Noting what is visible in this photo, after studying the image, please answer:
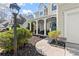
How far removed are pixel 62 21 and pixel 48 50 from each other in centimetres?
71

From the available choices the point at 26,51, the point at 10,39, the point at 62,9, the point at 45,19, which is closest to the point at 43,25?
the point at 45,19

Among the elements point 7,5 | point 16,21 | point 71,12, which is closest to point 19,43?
point 16,21

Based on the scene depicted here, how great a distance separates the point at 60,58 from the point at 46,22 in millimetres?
848

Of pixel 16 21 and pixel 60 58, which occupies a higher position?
pixel 16 21

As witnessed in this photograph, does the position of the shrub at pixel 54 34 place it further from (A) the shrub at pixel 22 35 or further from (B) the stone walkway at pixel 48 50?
(A) the shrub at pixel 22 35

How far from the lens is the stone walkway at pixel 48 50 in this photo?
249 inches

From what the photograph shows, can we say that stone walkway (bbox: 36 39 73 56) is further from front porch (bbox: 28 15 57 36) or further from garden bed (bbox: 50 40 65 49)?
front porch (bbox: 28 15 57 36)

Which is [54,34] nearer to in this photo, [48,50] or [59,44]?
[59,44]

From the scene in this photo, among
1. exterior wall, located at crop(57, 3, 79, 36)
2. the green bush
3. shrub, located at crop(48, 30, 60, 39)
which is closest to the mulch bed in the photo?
the green bush

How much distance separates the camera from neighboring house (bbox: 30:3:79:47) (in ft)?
20.8

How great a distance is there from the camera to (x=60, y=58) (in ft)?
20.7

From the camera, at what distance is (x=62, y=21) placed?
6.40 meters

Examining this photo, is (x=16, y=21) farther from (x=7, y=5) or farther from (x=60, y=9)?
(x=60, y=9)

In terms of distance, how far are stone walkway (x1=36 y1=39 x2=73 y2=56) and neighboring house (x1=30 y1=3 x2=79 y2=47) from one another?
22 cm
